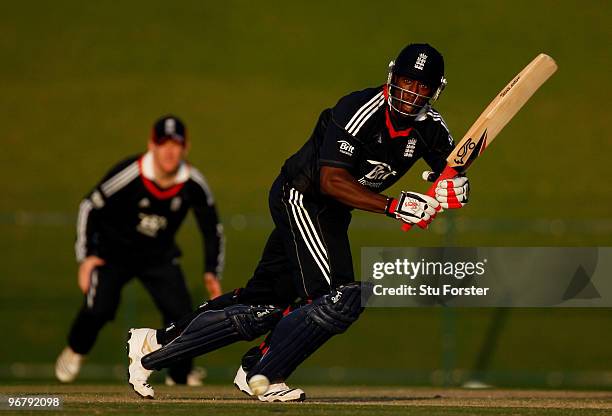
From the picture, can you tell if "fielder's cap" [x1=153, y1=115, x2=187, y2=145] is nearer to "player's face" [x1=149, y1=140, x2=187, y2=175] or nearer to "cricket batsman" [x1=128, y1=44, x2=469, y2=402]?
"player's face" [x1=149, y1=140, x2=187, y2=175]

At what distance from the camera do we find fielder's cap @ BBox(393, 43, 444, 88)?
7.80m

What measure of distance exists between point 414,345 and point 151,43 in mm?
13789

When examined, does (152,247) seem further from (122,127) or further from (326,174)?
(122,127)

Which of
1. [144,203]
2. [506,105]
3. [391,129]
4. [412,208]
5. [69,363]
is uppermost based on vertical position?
[506,105]

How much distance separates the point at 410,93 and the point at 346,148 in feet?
1.59

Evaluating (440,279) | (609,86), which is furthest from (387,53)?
(440,279)

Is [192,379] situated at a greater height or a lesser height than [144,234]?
lesser

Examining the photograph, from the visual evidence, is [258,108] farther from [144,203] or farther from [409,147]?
[409,147]

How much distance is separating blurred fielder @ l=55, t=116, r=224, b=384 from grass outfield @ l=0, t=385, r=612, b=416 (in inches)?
44.0

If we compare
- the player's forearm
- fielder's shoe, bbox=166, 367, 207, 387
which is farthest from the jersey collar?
fielder's shoe, bbox=166, 367, 207, 387

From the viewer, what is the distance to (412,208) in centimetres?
766

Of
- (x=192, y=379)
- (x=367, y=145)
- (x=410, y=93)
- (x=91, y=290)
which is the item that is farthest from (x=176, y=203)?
(x=410, y=93)

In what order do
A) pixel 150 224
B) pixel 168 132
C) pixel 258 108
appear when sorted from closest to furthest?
pixel 168 132, pixel 150 224, pixel 258 108

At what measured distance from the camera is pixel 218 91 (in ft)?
85.4
